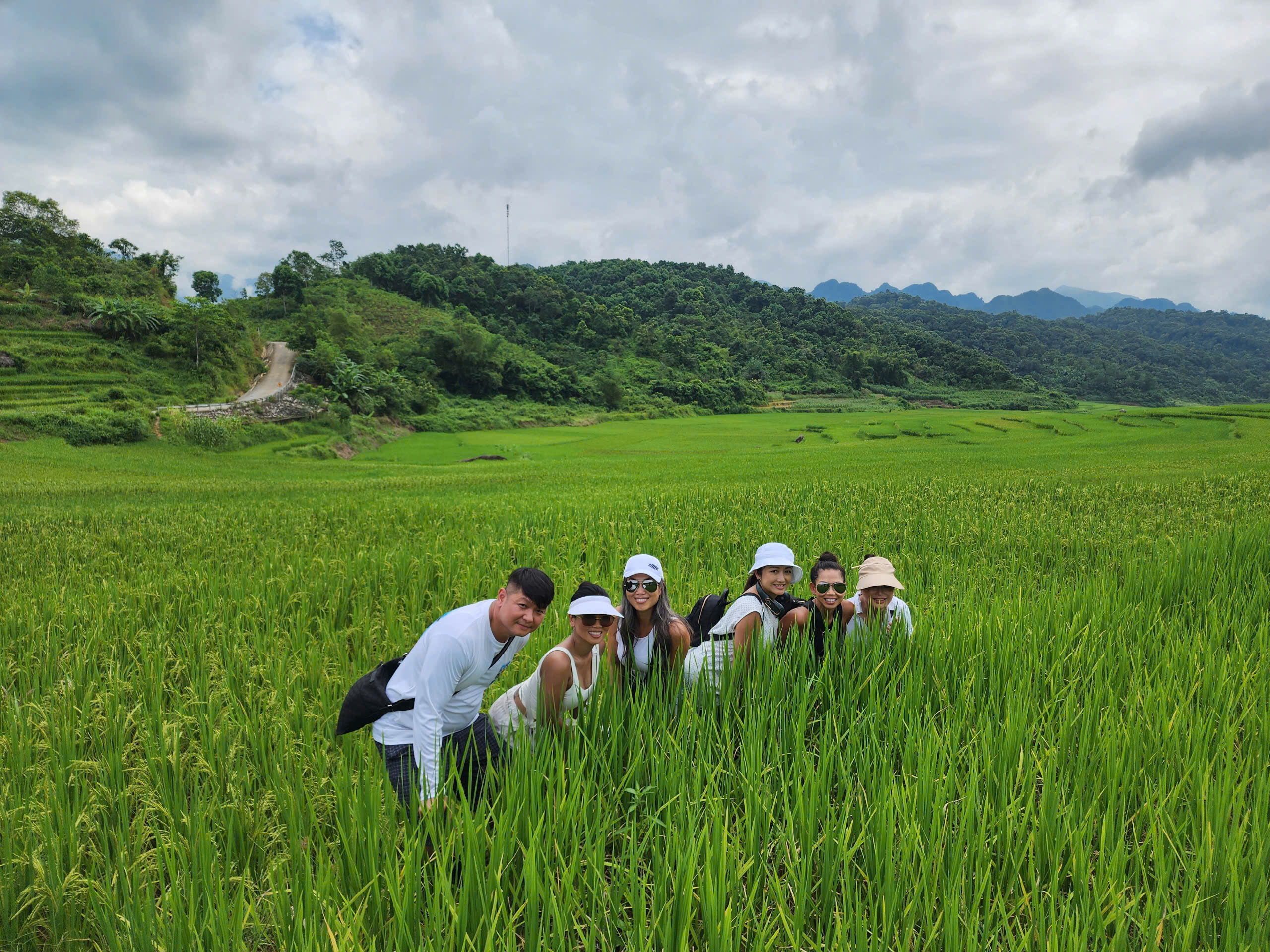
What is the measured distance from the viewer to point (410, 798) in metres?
2.60

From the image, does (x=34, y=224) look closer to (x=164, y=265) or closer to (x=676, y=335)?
(x=164, y=265)

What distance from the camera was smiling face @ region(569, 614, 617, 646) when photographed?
120 inches

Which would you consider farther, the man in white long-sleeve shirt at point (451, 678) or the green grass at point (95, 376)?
the green grass at point (95, 376)

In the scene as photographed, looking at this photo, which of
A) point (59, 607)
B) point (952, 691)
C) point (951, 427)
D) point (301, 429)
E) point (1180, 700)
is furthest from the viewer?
point (951, 427)

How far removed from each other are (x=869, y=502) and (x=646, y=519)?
4.45 metres

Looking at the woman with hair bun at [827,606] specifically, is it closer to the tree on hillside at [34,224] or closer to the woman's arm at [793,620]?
the woman's arm at [793,620]

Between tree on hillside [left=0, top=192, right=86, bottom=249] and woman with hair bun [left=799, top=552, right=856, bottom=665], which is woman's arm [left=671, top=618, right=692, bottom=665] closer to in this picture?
woman with hair bun [left=799, top=552, right=856, bottom=665]

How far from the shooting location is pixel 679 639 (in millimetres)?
3666

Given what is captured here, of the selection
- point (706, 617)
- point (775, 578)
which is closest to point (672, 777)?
point (775, 578)

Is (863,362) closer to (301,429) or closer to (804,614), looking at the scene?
(301,429)

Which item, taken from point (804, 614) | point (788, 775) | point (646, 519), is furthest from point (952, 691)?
point (646, 519)

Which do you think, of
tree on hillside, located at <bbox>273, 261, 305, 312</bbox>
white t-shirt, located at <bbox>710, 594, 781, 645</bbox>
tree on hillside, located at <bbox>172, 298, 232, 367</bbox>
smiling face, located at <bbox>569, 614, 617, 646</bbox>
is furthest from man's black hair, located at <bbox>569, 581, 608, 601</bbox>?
tree on hillside, located at <bbox>273, 261, 305, 312</bbox>

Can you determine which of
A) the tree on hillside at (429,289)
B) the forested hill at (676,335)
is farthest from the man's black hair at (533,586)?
the tree on hillside at (429,289)

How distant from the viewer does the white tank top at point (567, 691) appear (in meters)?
3.12
